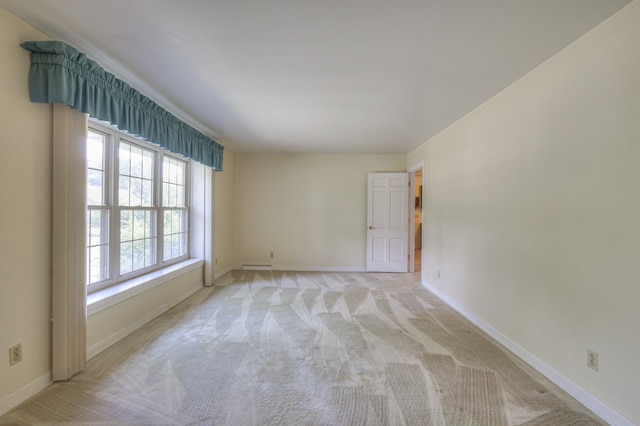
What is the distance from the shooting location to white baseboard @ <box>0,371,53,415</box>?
1.59 m

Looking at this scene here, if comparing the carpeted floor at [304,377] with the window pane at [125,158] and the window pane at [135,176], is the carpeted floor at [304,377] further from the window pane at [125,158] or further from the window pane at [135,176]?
the window pane at [125,158]

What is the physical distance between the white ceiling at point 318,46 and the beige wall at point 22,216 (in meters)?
0.40

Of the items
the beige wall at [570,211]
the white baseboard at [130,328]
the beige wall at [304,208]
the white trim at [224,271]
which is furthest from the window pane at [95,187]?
the beige wall at [570,211]

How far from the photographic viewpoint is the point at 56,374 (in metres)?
1.87

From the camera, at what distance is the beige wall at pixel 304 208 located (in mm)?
5480

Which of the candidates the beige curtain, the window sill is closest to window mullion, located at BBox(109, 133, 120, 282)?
the window sill

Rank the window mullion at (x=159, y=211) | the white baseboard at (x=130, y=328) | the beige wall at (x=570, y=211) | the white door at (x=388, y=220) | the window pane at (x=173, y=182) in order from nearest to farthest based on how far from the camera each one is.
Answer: the beige wall at (x=570, y=211) < the white baseboard at (x=130, y=328) < the window mullion at (x=159, y=211) < the window pane at (x=173, y=182) < the white door at (x=388, y=220)

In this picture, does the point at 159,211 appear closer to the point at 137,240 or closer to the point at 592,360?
the point at 137,240

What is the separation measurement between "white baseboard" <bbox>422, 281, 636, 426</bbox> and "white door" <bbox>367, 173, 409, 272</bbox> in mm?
2294

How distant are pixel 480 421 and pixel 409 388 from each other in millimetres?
431

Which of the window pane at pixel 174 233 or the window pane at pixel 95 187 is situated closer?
the window pane at pixel 95 187

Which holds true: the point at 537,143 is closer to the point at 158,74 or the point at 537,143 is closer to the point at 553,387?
the point at 553,387

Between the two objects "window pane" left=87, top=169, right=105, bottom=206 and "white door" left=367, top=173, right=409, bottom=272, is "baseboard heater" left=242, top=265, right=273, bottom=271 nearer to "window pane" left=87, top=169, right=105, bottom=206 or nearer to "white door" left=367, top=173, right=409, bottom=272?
"white door" left=367, top=173, right=409, bottom=272

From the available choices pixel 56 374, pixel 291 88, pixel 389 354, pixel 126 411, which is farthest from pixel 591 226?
pixel 56 374
